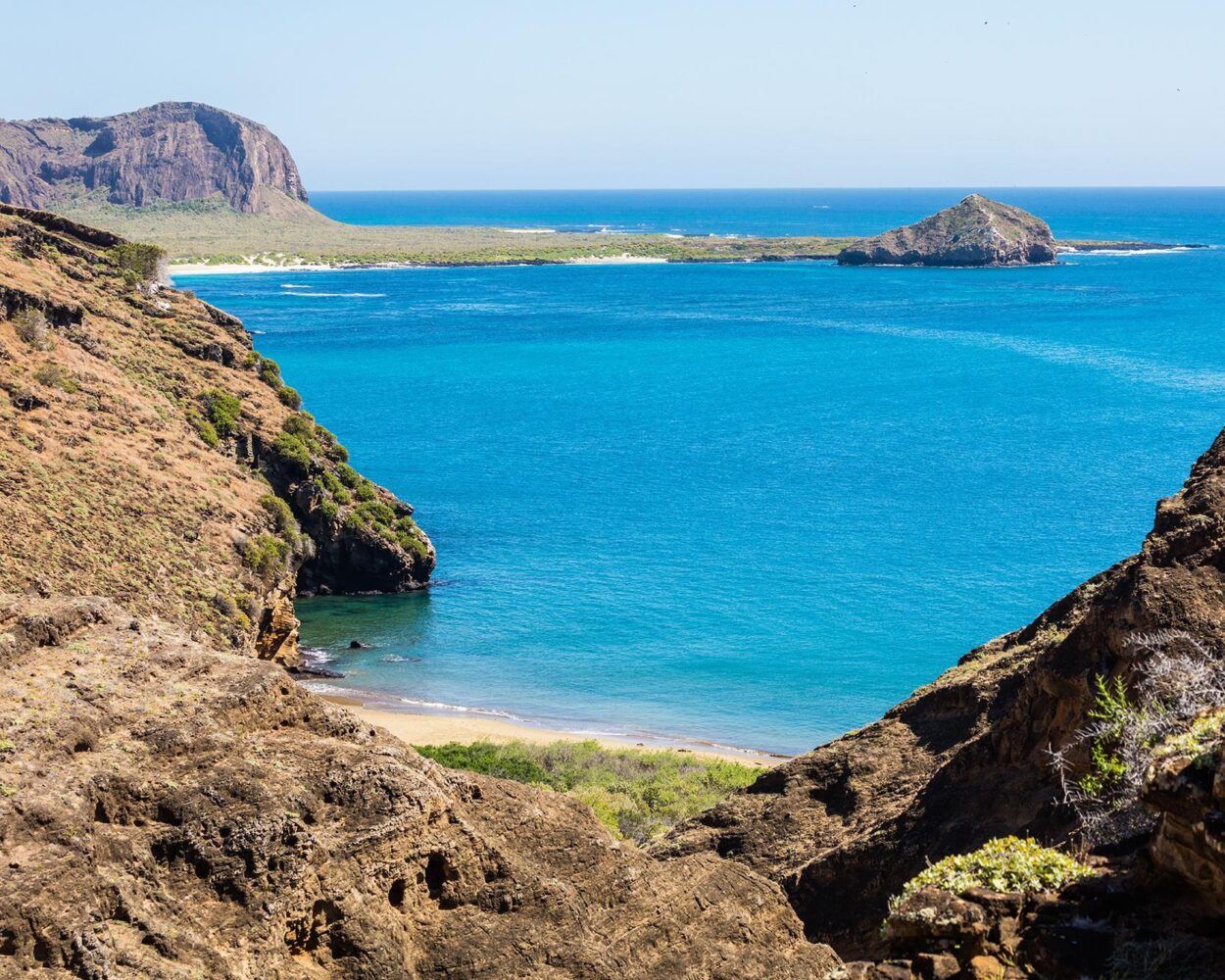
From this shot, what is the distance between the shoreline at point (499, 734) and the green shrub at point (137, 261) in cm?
2291

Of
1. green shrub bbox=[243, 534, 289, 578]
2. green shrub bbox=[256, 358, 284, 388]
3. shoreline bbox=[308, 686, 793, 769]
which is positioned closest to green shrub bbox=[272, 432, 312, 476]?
green shrub bbox=[256, 358, 284, 388]

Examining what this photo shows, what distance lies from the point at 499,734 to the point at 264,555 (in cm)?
977

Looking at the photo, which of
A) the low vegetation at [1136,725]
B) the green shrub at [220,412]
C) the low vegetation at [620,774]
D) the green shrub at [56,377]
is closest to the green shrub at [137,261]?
the green shrub at [220,412]

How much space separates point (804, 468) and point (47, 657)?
2562 inches

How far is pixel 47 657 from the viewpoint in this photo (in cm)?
1348

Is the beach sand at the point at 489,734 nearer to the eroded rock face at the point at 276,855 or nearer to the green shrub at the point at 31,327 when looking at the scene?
the green shrub at the point at 31,327

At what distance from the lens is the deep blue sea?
1823 inches

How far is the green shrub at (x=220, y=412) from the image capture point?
50344 mm

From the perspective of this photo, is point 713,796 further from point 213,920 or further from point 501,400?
point 501,400

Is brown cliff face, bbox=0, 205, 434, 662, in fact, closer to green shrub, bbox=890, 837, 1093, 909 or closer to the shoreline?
the shoreline

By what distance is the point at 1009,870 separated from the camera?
12.0 metres

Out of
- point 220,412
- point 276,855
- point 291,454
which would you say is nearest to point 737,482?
point 291,454

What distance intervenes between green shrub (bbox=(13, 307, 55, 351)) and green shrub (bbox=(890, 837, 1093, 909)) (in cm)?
3896

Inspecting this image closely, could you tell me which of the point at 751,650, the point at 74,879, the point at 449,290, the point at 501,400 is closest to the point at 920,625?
the point at 751,650
